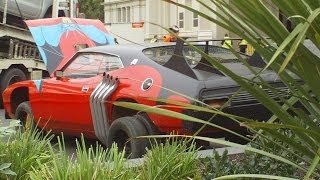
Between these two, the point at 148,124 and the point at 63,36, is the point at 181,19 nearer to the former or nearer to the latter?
the point at 63,36

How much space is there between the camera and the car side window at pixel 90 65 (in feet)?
23.6

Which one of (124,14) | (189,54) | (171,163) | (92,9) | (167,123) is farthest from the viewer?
(92,9)

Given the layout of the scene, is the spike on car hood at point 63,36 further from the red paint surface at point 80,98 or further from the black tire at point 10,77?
the black tire at point 10,77

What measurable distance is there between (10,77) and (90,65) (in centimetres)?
731

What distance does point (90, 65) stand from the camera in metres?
7.54

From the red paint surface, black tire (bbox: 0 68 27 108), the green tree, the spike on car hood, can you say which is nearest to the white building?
black tire (bbox: 0 68 27 108)

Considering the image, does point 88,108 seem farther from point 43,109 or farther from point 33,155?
point 33,155

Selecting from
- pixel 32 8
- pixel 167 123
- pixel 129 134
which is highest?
pixel 32 8

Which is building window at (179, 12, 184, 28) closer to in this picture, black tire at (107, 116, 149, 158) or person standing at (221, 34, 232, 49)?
black tire at (107, 116, 149, 158)

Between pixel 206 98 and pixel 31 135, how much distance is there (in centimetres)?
195

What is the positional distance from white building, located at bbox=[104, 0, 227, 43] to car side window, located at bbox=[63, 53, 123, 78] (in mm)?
18212

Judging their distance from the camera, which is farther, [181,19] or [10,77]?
[181,19]

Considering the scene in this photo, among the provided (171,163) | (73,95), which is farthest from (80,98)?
(171,163)

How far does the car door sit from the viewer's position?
23.4ft
